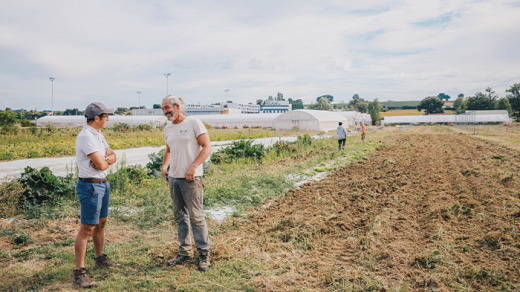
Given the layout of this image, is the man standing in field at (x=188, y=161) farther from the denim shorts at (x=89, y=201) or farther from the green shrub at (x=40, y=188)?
the green shrub at (x=40, y=188)

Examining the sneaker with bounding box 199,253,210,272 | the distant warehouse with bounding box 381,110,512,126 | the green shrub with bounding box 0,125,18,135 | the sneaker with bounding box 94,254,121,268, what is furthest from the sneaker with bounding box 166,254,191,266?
the distant warehouse with bounding box 381,110,512,126

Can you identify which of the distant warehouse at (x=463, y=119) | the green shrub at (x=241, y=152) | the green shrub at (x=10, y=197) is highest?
the distant warehouse at (x=463, y=119)

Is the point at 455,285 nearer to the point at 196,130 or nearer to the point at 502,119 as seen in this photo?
the point at 196,130

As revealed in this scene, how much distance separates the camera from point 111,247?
4082 mm

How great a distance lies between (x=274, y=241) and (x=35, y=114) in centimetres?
9590

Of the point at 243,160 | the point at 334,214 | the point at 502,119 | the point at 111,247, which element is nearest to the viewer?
the point at 111,247

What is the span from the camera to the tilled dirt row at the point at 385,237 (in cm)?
326

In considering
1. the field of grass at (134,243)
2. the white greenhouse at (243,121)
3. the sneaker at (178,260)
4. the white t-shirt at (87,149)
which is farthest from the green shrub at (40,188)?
the white greenhouse at (243,121)

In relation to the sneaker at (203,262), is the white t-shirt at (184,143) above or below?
above

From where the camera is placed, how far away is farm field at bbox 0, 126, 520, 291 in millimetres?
3197

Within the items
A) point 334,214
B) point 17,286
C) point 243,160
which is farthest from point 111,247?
point 243,160

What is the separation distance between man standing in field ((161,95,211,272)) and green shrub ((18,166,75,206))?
3623 millimetres

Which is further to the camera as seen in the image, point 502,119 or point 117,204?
point 502,119

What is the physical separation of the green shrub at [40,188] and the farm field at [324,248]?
0.86 meters
